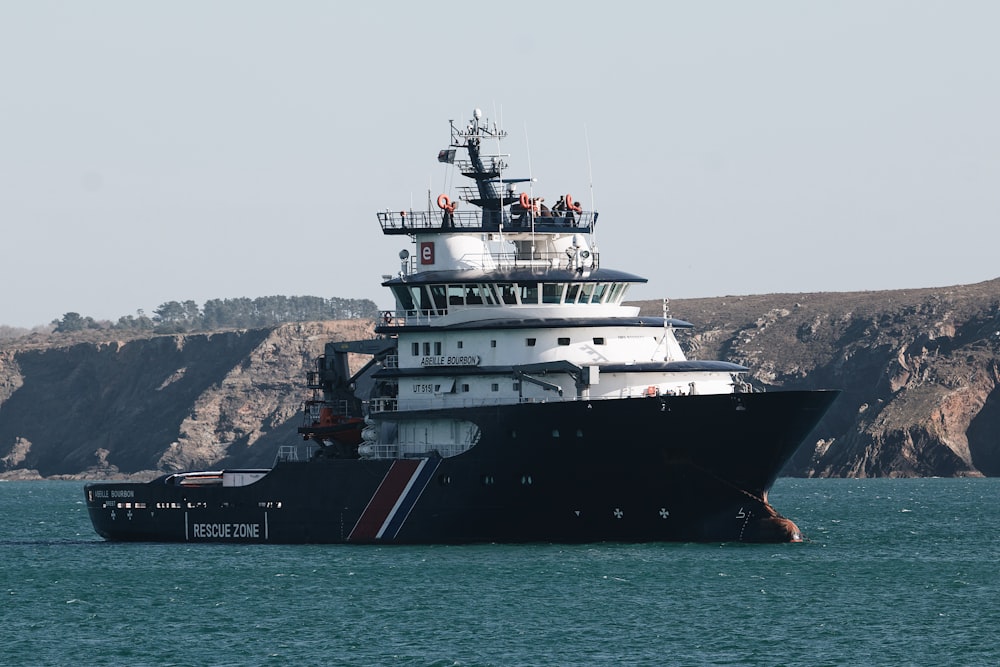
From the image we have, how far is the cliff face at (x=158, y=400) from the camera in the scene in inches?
6033

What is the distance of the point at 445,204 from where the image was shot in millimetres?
50750

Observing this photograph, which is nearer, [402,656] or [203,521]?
[402,656]

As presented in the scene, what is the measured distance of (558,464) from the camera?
149 ft

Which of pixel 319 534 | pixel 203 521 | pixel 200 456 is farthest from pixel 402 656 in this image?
pixel 200 456

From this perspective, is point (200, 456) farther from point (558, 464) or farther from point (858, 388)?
point (558, 464)

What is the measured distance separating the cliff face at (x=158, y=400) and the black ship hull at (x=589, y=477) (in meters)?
99.8

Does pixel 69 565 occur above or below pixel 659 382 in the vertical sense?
below

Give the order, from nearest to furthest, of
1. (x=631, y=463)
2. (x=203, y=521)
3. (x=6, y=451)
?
(x=631, y=463) → (x=203, y=521) → (x=6, y=451)

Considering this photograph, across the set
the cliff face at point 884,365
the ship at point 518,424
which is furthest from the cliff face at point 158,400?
the ship at point 518,424

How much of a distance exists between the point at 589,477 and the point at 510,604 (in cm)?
796

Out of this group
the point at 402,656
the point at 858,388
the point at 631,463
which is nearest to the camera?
the point at 402,656

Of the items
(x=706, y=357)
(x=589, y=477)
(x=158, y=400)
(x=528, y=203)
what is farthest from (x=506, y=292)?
(x=158, y=400)

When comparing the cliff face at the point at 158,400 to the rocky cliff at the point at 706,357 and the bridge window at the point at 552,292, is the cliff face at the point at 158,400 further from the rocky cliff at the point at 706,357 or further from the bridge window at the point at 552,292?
the bridge window at the point at 552,292

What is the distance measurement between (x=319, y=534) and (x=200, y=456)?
4048 inches
